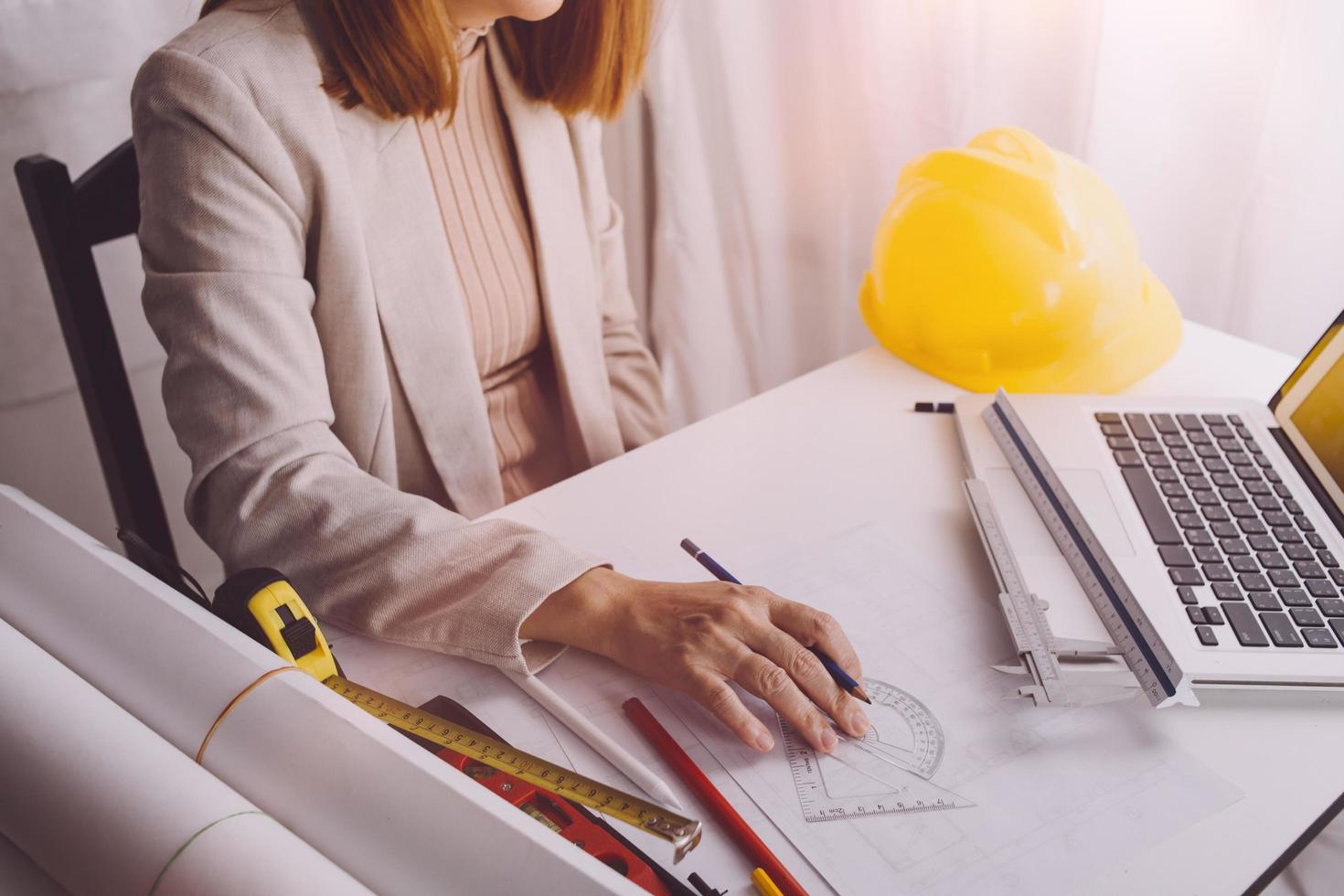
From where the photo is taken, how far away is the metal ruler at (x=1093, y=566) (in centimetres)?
63

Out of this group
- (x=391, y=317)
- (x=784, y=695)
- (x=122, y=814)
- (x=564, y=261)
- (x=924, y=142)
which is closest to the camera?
(x=122, y=814)

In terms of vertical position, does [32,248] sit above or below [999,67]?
below

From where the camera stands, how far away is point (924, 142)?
60.3 inches

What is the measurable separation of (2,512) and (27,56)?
916 millimetres

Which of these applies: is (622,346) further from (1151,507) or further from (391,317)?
(1151,507)

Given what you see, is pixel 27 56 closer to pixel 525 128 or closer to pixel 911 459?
pixel 525 128

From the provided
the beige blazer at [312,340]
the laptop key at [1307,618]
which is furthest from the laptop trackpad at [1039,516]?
the beige blazer at [312,340]

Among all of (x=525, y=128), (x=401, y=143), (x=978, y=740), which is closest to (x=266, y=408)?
(x=401, y=143)

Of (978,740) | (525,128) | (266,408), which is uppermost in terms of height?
(525,128)

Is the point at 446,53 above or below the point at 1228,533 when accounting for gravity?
above

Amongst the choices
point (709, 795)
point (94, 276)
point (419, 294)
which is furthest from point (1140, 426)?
point (94, 276)

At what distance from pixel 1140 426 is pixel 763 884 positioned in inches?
21.8

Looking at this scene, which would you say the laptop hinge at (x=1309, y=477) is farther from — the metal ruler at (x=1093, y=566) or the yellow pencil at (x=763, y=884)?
the yellow pencil at (x=763, y=884)

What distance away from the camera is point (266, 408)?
2.63 feet
